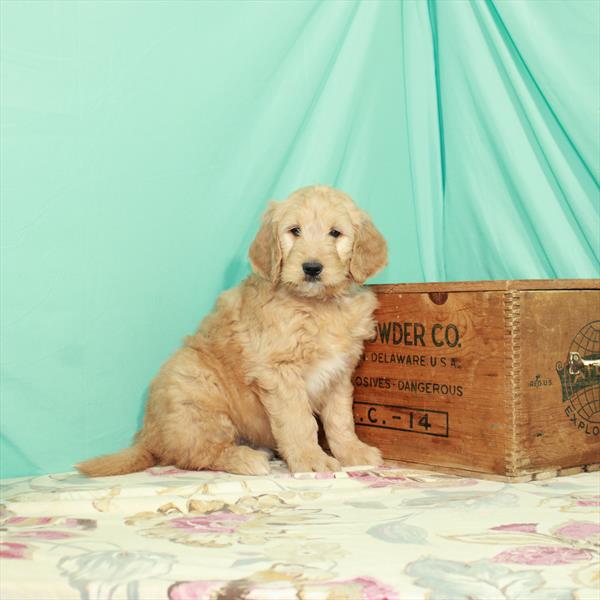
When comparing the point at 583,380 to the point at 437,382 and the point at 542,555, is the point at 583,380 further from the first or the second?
the point at 542,555

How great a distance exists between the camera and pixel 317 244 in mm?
3305

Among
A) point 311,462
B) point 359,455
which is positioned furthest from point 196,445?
point 359,455

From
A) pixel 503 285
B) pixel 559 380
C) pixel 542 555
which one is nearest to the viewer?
pixel 542 555

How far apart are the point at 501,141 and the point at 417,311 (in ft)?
4.03

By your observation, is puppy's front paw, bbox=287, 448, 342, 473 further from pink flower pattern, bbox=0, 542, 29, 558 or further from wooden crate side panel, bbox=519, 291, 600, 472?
pink flower pattern, bbox=0, 542, 29, 558

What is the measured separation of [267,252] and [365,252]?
42 centimetres

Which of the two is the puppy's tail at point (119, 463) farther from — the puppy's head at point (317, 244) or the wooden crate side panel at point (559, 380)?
the wooden crate side panel at point (559, 380)

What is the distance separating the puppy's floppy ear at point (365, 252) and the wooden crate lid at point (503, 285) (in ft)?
0.64

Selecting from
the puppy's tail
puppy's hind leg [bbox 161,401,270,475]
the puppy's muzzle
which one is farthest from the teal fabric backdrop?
the puppy's muzzle

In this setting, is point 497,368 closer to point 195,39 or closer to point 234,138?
point 234,138

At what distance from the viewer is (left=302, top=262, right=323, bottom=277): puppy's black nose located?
3.20 meters

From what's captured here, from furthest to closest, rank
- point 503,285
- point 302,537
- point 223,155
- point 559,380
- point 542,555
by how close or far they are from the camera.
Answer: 1. point 223,155
2. point 559,380
3. point 503,285
4. point 302,537
5. point 542,555

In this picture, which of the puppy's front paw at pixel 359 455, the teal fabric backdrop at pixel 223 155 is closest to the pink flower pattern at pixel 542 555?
the puppy's front paw at pixel 359 455

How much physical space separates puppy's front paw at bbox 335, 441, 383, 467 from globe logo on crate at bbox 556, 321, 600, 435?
83cm
